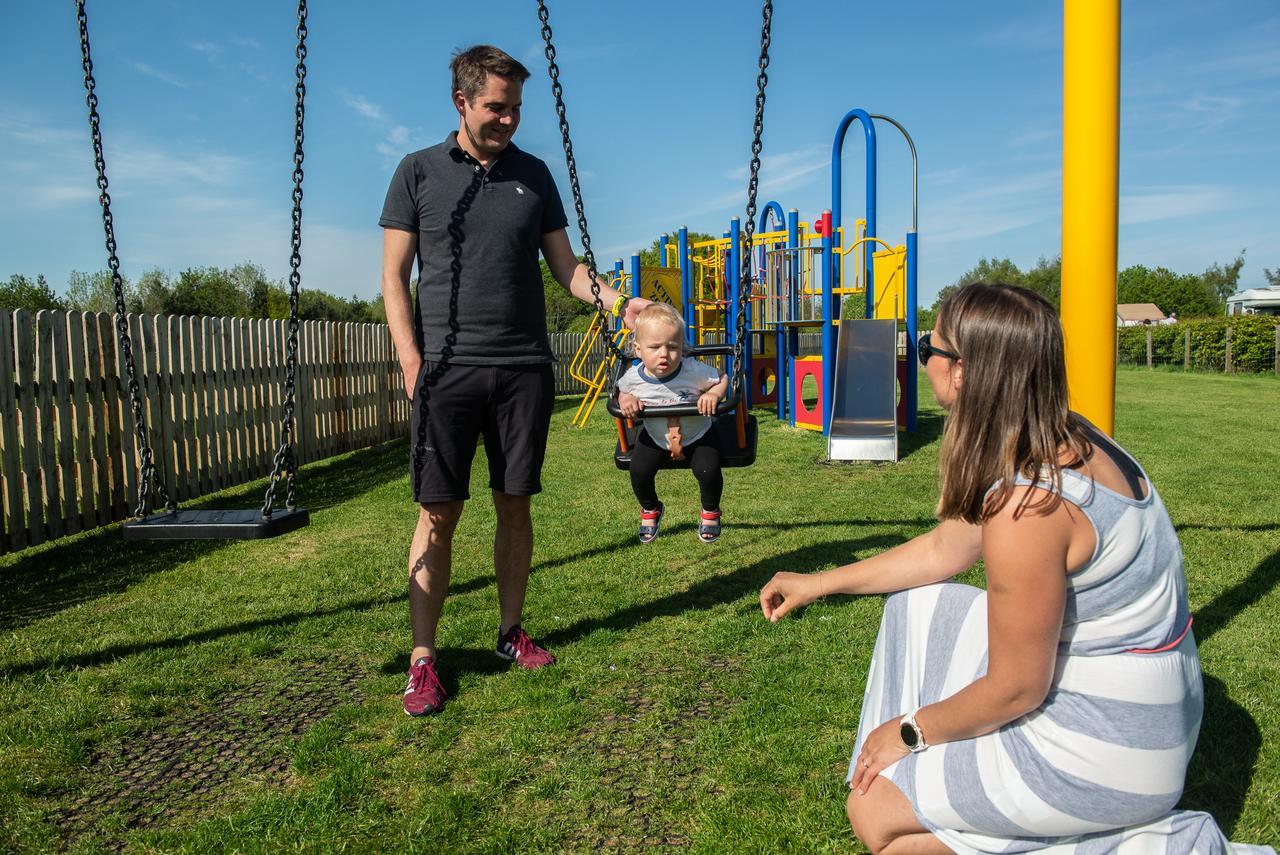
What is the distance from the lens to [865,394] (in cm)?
1038

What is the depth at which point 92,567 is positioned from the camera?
18.1ft

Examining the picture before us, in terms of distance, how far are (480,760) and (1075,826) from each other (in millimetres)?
1788

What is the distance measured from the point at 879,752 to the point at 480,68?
97.2 inches

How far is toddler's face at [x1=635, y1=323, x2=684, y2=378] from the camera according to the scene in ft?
13.8

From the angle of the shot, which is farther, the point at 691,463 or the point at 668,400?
the point at 691,463

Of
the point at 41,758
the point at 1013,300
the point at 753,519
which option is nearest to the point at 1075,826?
the point at 1013,300

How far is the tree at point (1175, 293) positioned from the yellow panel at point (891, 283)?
257 feet

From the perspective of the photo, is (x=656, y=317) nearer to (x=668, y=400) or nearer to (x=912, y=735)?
(x=668, y=400)

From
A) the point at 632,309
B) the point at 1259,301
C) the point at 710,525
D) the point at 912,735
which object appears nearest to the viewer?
the point at 912,735

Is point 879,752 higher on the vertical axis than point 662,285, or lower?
lower

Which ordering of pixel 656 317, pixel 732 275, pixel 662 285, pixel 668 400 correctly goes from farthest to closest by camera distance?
pixel 662 285, pixel 732 275, pixel 668 400, pixel 656 317

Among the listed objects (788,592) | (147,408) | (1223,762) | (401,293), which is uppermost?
(401,293)

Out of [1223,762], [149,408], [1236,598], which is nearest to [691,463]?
[1223,762]

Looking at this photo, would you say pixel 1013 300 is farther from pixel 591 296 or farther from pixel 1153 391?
pixel 1153 391
